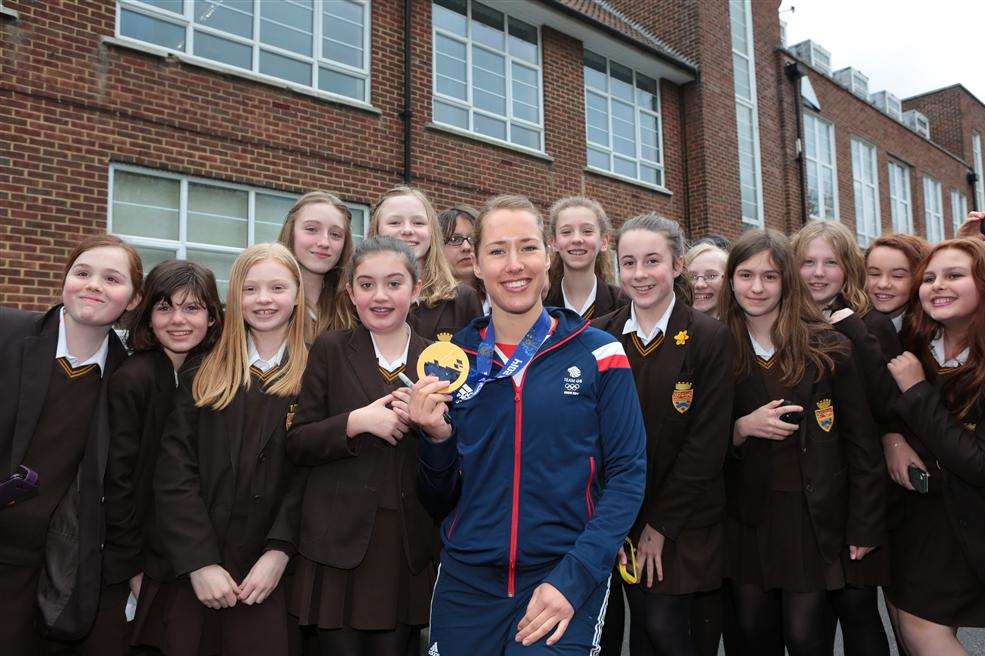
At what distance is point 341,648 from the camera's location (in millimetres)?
2428

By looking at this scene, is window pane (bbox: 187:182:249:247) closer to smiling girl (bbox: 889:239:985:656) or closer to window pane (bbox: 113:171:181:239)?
window pane (bbox: 113:171:181:239)

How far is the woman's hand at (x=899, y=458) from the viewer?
285 centimetres

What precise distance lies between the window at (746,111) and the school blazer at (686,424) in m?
→ 12.3

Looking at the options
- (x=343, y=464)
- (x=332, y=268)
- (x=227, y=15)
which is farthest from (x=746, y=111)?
(x=343, y=464)

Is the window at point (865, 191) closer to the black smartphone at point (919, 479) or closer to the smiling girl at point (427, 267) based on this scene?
the black smartphone at point (919, 479)

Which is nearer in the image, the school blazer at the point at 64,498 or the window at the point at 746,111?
the school blazer at the point at 64,498

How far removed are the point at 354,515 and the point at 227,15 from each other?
725 cm

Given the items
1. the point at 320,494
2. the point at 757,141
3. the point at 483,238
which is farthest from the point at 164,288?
the point at 757,141

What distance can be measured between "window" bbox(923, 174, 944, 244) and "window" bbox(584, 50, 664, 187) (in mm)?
14527

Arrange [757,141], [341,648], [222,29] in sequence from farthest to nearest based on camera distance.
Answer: [757,141]
[222,29]
[341,648]

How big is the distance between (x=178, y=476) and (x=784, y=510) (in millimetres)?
2426

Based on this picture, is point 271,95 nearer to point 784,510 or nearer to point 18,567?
point 18,567

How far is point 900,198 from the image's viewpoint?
2120 centimetres

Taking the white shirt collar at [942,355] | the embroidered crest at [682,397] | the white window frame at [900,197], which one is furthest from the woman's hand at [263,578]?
the white window frame at [900,197]
